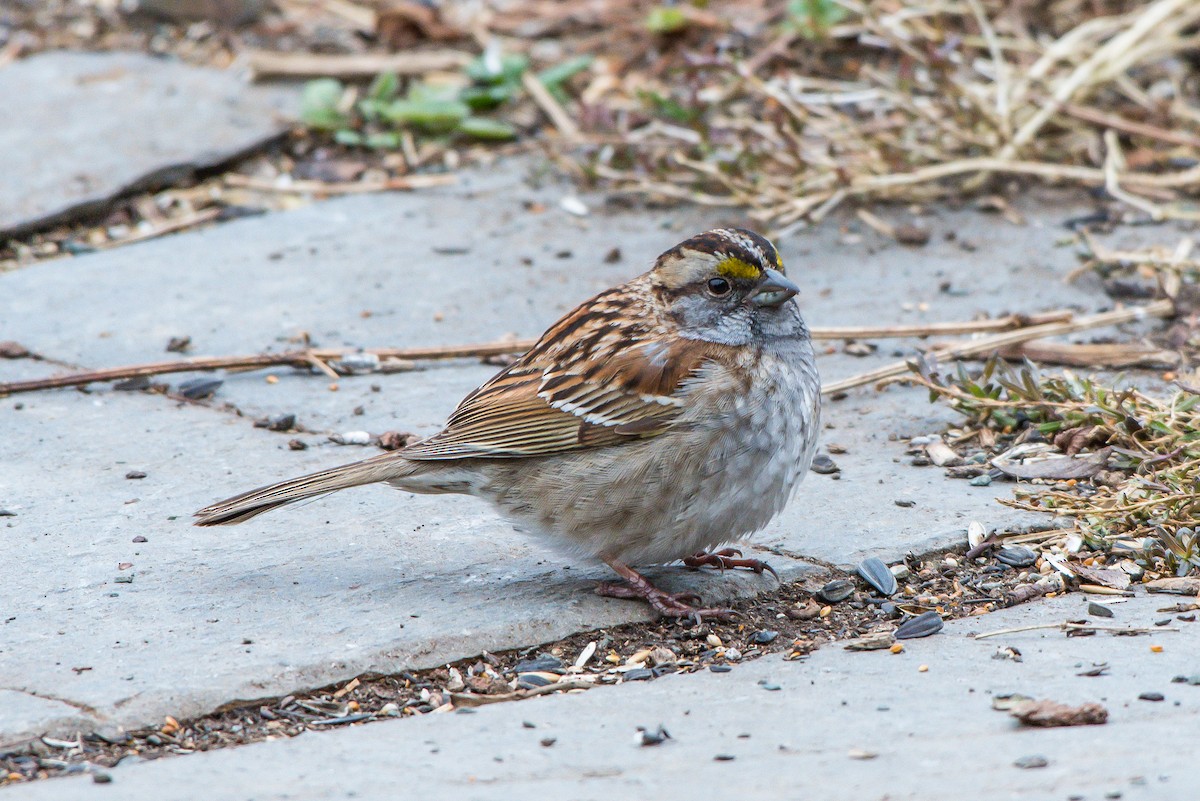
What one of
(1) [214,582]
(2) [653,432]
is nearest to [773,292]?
(2) [653,432]

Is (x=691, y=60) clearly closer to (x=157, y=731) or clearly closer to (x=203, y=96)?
(x=203, y=96)

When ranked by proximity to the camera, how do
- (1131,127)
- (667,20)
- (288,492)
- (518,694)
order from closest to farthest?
(518,694) < (288,492) < (1131,127) < (667,20)

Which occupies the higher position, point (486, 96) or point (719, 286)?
point (719, 286)

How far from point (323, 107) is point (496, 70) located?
31.1 inches

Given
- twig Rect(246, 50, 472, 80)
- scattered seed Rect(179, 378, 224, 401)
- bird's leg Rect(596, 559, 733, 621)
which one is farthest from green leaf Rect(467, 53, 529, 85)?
bird's leg Rect(596, 559, 733, 621)

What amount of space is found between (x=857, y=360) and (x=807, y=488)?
951 millimetres

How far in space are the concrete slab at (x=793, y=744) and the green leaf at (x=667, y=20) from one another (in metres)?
4.48

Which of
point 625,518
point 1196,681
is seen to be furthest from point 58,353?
point 1196,681

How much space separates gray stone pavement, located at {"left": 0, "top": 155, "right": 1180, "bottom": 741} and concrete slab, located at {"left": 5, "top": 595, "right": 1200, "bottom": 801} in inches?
13.8

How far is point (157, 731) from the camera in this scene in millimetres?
2861

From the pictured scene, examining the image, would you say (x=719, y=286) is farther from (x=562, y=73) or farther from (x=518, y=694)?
(x=562, y=73)

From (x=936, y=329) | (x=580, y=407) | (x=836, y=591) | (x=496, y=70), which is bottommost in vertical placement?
(x=836, y=591)

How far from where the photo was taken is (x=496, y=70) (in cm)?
692

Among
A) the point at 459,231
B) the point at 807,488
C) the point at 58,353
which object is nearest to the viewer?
the point at 807,488
